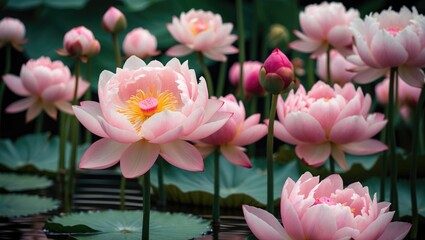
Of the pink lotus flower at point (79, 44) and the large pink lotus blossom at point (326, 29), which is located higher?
the large pink lotus blossom at point (326, 29)

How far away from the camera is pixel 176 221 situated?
1.17 meters

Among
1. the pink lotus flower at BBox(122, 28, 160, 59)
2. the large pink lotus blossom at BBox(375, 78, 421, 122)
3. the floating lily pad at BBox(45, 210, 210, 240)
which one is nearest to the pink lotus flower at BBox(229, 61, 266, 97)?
the pink lotus flower at BBox(122, 28, 160, 59)

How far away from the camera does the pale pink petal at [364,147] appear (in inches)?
46.8

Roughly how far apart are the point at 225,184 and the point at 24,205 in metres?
0.40

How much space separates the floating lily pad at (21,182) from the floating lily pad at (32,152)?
0.51 ft

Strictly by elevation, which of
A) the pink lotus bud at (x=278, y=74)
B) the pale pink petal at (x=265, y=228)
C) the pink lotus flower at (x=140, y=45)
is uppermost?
the pink lotus flower at (x=140, y=45)

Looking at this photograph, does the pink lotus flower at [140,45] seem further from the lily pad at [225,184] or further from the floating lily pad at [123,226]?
the floating lily pad at [123,226]

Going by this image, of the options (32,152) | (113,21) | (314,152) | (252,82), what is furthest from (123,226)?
(32,152)

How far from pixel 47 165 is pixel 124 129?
100cm

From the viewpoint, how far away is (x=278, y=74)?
3.23 feet

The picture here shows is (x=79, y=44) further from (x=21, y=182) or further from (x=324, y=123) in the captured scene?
(x=324, y=123)

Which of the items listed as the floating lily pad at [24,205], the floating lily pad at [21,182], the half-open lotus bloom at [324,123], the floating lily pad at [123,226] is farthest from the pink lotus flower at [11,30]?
the half-open lotus bloom at [324,123]

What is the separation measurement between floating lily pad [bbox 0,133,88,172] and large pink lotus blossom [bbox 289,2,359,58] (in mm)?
678

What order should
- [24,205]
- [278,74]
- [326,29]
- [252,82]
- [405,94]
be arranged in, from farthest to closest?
[405,94], [252,82], [326,29], [24,205], [278,74]
